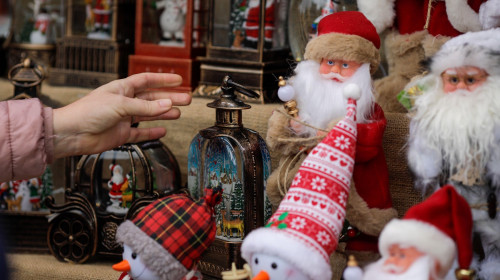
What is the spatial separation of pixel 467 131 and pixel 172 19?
3.44ft

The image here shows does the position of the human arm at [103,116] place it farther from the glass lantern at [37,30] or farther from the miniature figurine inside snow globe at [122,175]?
the glass lantern at [37,30]

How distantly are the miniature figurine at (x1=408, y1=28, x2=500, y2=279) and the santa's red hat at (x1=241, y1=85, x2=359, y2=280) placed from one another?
128 mm

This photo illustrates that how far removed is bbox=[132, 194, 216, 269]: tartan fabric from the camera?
1.19 meters

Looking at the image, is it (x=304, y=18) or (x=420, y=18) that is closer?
(x=420, y=18)

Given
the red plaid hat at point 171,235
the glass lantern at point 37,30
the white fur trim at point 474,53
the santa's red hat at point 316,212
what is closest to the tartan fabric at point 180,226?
the red plaid hat at point 171,235

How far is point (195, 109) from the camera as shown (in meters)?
1.76

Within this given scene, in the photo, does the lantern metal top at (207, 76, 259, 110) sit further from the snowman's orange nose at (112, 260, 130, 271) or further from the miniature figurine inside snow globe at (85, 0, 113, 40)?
the miniature figurine inside snow globe at (85, 0, 113, 40)

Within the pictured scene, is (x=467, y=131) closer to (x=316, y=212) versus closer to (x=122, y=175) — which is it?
(x=316, y=212)

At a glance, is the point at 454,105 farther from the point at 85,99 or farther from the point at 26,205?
the point at 26,205

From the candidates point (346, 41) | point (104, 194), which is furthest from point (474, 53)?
point (104, 194)

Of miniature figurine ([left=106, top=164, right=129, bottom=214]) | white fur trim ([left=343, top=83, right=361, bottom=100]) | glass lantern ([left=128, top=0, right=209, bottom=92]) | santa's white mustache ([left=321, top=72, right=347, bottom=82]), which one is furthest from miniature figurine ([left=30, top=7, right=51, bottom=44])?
white fur trim ([left=343, top=83, right=361, bottom=100])

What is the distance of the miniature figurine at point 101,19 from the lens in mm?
2078

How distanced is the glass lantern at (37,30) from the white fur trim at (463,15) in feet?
4.42

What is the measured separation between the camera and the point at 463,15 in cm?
141
